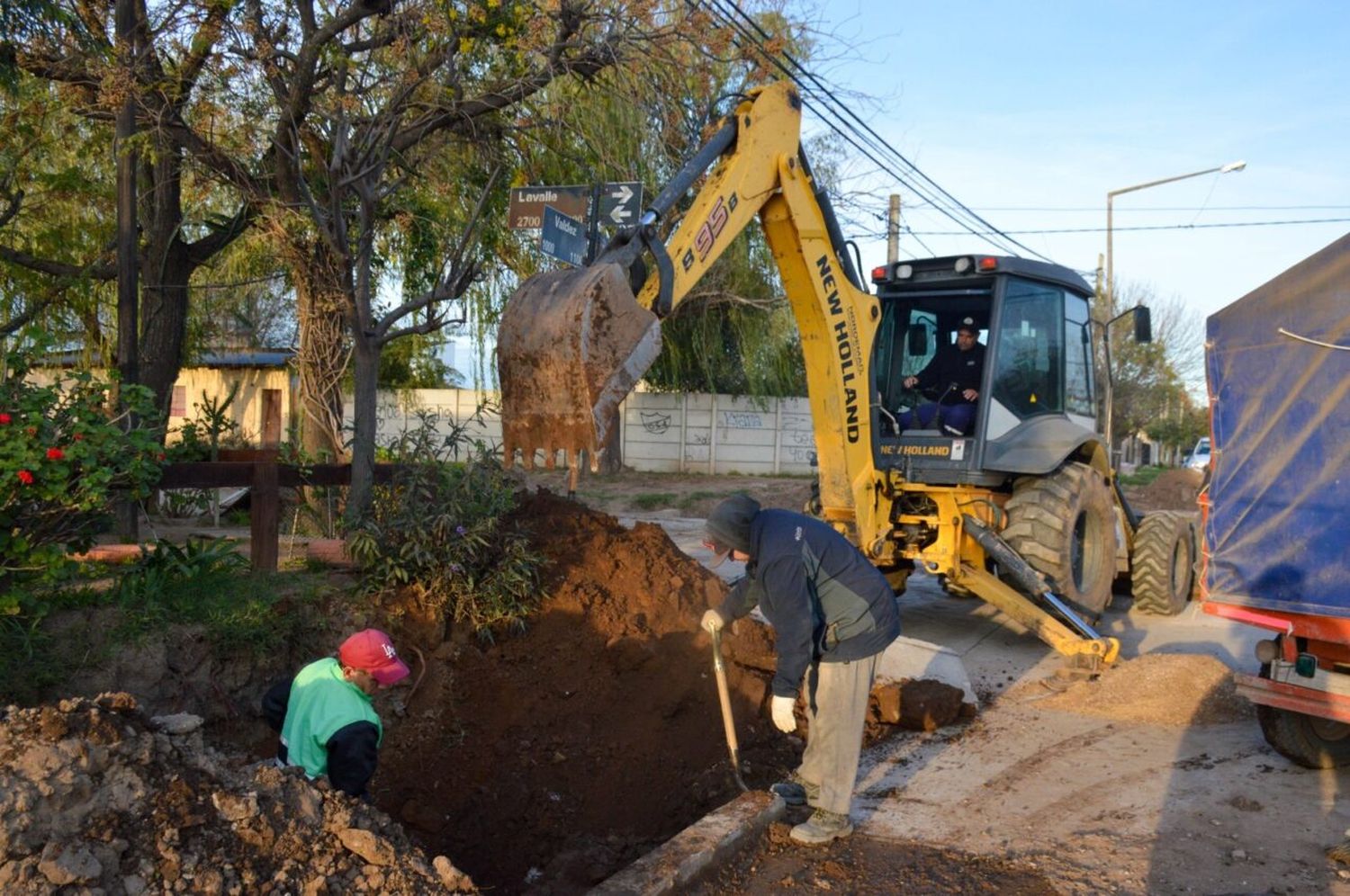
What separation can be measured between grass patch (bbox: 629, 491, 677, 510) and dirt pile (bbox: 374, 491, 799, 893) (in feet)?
37.5

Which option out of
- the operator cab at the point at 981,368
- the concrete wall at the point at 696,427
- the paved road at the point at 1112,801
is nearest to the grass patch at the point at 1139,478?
the concrete wall at the point at 696,427

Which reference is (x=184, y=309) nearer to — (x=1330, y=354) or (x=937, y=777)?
(x=937, y=777)

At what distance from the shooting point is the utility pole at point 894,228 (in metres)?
19.5

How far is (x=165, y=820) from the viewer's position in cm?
338

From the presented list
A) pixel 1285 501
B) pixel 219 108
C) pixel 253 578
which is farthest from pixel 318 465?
pixel 1285 501

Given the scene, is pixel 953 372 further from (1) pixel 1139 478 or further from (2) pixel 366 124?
(1) pixel 1139 478

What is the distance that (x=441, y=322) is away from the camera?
26.8ft

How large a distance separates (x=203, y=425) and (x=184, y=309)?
282 cm

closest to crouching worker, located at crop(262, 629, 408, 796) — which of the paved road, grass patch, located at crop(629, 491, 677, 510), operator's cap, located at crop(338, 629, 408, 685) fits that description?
operator's cap, located at crop(338, 629, 408, 685)

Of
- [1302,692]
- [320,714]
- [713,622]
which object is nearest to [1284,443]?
[1302,692]

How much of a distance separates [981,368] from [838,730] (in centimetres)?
469

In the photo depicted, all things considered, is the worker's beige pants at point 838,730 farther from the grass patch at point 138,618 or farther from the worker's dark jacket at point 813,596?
the grass patch at point 138,618

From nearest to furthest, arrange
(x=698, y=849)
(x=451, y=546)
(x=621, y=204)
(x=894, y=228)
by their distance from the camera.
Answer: (x=698, y=849) < (x=621, y=204) < (x=451, y=546) < (x=894, y=228)

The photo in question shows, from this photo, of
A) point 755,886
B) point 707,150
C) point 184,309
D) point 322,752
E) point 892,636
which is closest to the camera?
point 322,752
